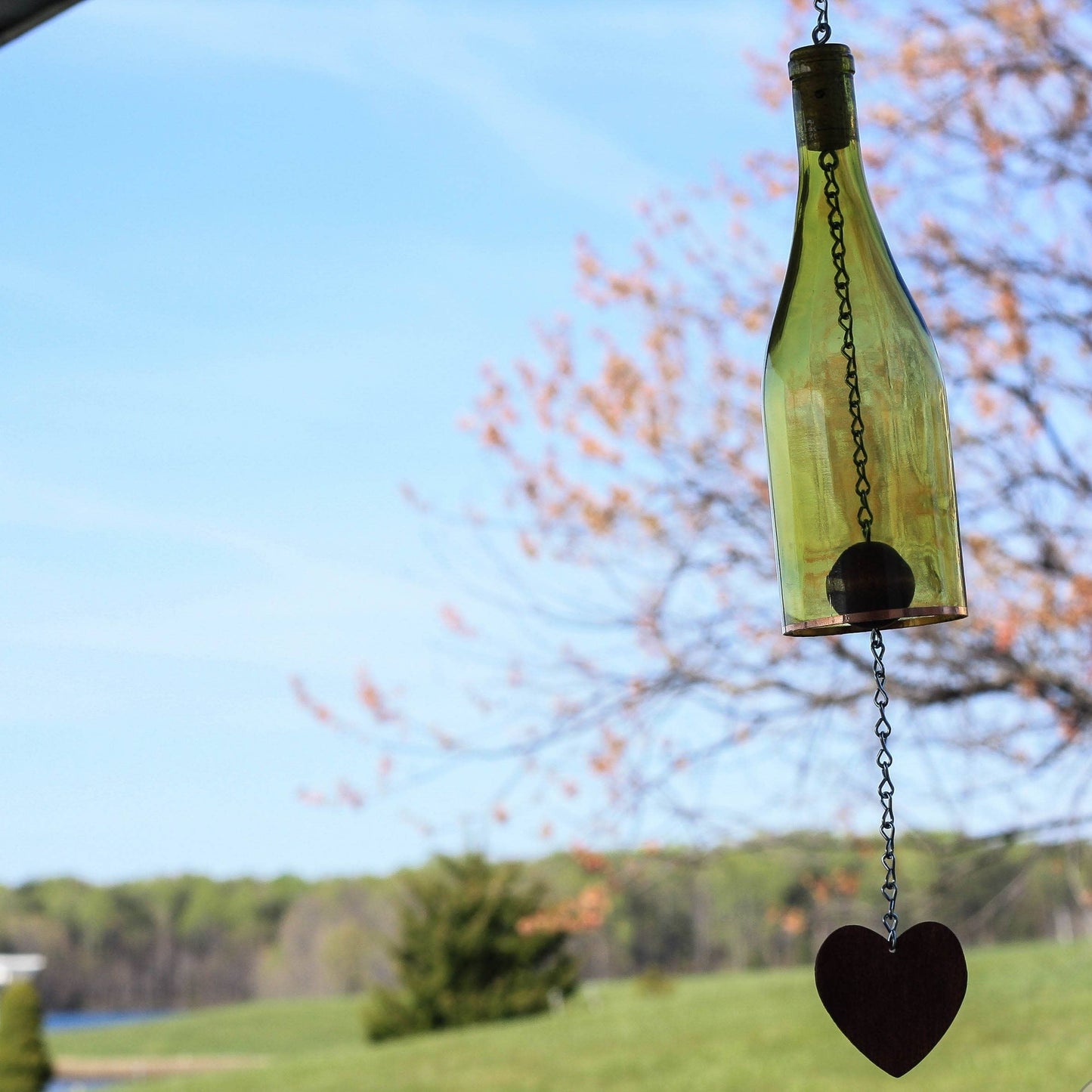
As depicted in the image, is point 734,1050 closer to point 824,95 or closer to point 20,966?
point 824,95

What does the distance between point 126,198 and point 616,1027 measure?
697 inches

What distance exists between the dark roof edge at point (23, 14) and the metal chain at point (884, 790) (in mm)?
869

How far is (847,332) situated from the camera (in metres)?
0.82

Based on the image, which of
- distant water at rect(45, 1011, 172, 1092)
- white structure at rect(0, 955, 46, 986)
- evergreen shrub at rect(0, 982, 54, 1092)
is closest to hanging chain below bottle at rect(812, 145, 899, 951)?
evergreen shrub at rect(0, 982, 54, 1092)

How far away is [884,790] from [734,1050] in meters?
9.03

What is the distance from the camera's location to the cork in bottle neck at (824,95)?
0.84m

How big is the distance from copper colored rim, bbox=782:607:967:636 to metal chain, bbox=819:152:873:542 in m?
0.05

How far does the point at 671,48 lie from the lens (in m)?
13.0

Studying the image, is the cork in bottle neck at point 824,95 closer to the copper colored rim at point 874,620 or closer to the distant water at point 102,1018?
the copper colored rim at point 874,620

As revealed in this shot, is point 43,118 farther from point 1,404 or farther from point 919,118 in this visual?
point 919,118

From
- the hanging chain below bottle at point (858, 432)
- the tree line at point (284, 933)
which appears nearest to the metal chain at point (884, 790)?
the hanging chain below bottle at point (858, 432)

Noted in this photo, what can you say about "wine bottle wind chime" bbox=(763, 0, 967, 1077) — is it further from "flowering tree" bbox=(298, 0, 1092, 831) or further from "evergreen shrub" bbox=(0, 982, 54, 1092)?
"evergreen shrub" bbox=(0, 982, 54, 1092)

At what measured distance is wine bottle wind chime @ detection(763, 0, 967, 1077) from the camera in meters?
0.81

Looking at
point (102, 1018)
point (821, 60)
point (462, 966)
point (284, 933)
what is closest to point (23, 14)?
point (821, 60)
